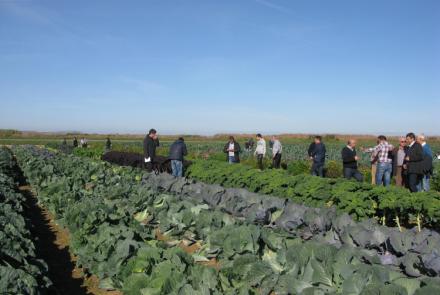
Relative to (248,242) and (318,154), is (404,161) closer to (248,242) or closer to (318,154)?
(318,154)

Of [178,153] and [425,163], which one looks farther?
[178,153]

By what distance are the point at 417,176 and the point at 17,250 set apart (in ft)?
30.1

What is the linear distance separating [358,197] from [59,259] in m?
5.65

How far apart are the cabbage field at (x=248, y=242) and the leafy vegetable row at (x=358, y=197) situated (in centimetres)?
3

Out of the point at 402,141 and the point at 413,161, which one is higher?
the point at 402,141

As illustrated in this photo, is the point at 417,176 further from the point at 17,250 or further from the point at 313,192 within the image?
the point at 17,250

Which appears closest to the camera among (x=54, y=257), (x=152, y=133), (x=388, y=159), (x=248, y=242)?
(x=248, y=242)

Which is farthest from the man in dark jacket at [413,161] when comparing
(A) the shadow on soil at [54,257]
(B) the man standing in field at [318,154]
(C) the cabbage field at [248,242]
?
(A) the shadow on soil at [54,257]

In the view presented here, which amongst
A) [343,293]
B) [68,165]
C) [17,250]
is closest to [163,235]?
[17,250]

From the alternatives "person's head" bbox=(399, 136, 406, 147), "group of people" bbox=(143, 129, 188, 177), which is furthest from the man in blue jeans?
"group of people" bbox=(143, 129, 188, 177)

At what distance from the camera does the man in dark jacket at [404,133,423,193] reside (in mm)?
10570

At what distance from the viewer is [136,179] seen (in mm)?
13477

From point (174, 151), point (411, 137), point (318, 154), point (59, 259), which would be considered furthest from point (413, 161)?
point (59, 259)

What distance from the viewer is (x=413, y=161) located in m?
10.6
